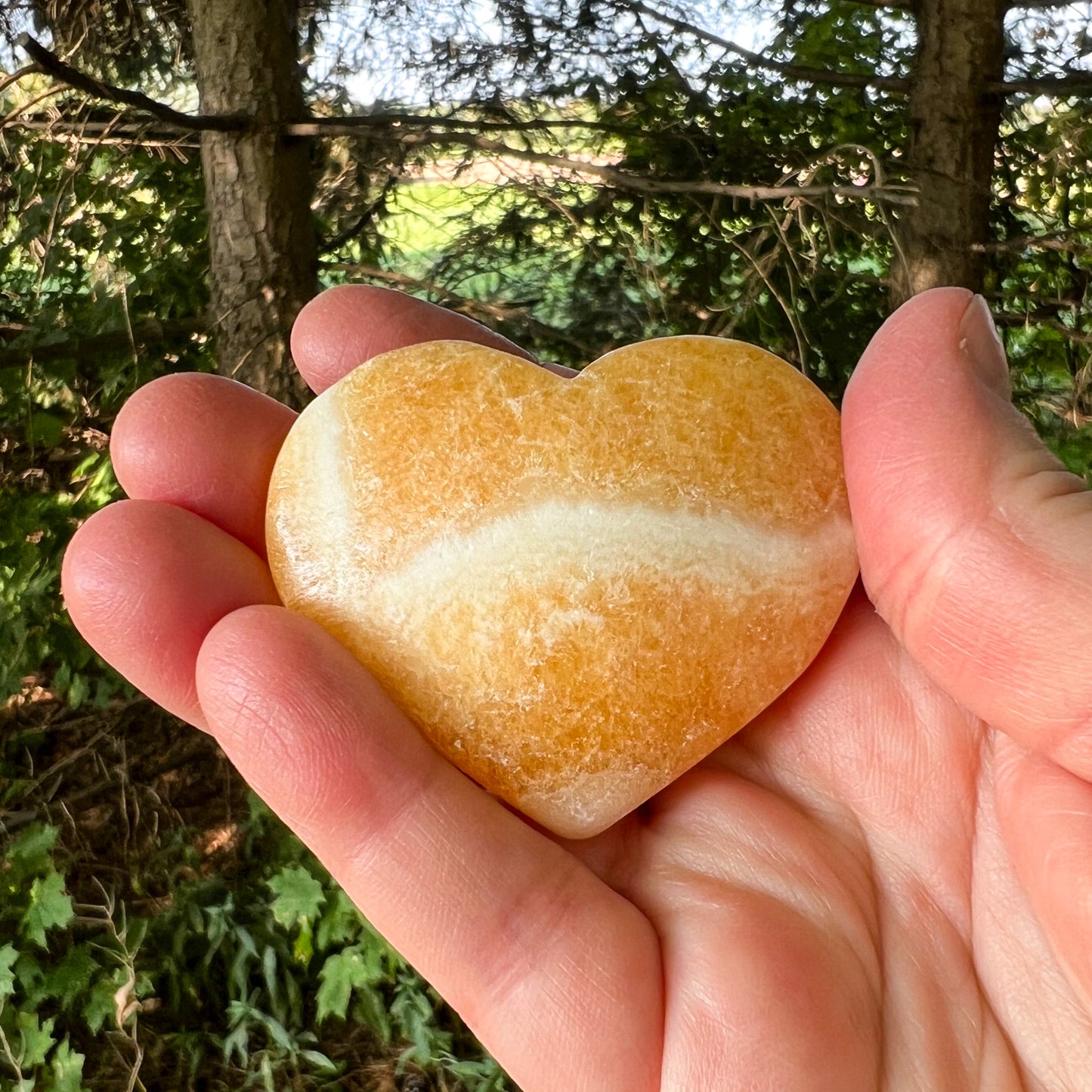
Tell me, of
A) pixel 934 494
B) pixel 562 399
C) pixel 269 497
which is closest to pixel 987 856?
pixel 934 494

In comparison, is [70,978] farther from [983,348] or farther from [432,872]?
[983,348]

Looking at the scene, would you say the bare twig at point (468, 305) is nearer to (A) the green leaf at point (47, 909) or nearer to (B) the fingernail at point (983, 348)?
(B) the fingernail at point (983, 348)

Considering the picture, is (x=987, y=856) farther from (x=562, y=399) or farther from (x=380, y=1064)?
(x=380, y=1064)

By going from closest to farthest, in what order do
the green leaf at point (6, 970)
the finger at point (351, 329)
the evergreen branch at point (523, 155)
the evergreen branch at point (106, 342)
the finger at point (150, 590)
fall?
the finger at point (150, 590) → the finger at point (351, 329) → the green leaf at point (6, 970) → the evergreen branch at point (523, 155) → the evergreen branch at point (106, 342)

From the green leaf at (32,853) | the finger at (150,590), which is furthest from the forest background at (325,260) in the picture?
the finger at (150,590)

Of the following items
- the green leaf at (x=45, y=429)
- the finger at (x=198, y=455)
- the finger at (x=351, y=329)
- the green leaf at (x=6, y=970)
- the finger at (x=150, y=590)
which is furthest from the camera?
the green leaf at (x=45, y=429)

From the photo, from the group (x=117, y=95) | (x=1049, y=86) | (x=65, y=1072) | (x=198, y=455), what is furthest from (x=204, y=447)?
(x=1049, y=86)
